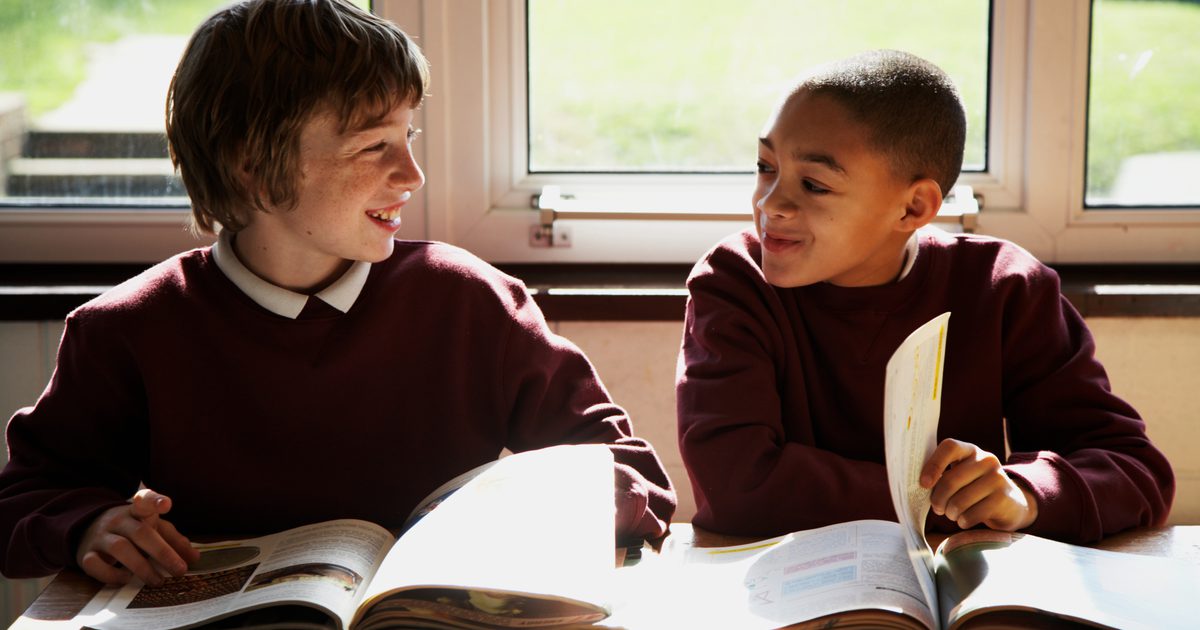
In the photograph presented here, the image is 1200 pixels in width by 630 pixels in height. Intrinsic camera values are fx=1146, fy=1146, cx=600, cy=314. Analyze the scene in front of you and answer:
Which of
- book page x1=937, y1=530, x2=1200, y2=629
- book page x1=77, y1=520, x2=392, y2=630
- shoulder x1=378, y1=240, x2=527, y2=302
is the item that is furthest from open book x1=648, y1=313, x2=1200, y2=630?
shoulder x1=378, y1=240, x2=527, y2=302

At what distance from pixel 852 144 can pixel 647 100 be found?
0.69 m

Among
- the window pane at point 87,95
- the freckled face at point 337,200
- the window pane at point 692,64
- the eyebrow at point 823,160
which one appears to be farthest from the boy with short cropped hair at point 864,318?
the window pane at point 87,95

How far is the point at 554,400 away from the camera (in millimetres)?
1204

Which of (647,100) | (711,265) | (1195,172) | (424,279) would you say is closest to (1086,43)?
(1195,172)

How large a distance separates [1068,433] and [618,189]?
0.86 meters

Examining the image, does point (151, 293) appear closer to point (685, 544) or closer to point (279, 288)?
point (279, 288)

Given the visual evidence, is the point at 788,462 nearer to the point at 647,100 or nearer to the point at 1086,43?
the point at 647,100

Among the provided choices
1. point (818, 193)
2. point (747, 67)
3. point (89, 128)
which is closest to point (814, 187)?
point (818, 193)

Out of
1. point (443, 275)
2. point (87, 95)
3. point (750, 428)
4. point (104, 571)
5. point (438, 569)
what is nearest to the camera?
point (438, 569)

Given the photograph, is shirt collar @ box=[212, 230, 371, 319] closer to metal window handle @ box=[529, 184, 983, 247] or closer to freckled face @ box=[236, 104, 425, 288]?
freckled face @ box=[236, 104, 425, 288]

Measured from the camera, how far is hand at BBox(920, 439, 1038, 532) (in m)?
0.99

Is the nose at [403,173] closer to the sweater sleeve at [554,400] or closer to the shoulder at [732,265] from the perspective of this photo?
the sweater sleeve at [554,400]

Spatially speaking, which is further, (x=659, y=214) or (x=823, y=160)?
(x=659, y=214)

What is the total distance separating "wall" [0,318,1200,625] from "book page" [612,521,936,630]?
0.71 metres
